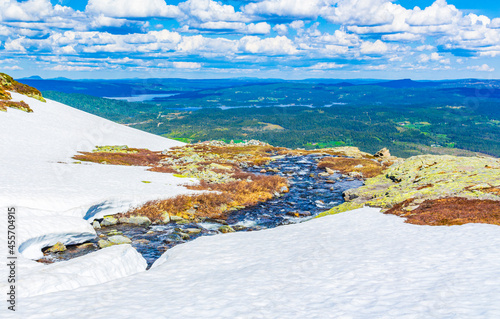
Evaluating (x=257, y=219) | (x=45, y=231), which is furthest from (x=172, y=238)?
(x=257, y=219)

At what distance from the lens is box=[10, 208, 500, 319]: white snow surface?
904 centimetres

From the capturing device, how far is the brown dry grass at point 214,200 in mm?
26984

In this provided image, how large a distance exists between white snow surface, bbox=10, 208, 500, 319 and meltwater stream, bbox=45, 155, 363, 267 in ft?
15.0

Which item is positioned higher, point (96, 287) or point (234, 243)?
point (96, 287)

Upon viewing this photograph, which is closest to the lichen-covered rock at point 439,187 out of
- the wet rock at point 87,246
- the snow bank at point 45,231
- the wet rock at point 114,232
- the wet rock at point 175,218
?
the wet rock at point 175,218

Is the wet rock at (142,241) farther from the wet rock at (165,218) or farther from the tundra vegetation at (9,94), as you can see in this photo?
the tundra vegetation at (9,94)

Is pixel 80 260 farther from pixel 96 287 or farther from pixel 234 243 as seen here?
pixel 234 243

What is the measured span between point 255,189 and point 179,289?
25.4 m

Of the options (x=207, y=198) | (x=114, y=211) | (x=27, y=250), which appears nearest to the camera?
(x=27, y=250)

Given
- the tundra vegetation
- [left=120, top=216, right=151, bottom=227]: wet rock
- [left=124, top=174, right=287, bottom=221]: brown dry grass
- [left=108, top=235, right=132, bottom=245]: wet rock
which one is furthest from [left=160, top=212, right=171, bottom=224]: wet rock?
the tundra vegetation

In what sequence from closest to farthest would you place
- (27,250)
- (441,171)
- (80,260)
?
(80,260) < (27,250) < (441,171)

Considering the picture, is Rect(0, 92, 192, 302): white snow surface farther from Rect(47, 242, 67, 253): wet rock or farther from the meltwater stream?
the meltwater stream

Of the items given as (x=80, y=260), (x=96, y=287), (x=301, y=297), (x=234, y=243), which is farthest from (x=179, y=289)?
(x=234, y=243)

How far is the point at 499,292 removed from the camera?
9.09 meters
